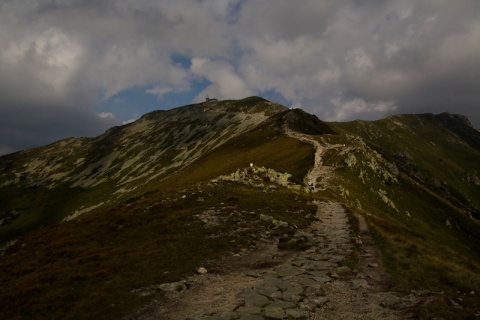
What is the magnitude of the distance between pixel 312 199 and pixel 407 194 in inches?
1771

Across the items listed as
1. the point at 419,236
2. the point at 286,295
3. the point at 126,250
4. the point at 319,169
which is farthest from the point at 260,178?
the point at 286,295

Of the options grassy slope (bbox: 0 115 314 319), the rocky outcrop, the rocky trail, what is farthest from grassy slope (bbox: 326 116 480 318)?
the rocky outcrop

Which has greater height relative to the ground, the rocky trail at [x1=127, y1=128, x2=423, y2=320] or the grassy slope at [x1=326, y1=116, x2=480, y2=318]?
the rocky trail at [x1=127, y1=128, x2=423, y2=320]

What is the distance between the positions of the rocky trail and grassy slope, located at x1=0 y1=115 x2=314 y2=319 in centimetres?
152

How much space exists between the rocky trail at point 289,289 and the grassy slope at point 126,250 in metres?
1.52

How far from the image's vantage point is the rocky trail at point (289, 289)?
15203 millimetres

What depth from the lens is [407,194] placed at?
8538cm

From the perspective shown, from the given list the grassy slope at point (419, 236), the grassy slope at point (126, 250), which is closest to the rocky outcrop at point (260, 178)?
the grassy slope at point (126, 250)

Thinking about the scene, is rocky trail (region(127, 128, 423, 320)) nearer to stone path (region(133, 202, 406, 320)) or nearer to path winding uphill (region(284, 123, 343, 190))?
stone path (region(133, 202, 406, 320))

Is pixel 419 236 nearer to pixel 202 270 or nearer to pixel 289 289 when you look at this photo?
pixel 289 289

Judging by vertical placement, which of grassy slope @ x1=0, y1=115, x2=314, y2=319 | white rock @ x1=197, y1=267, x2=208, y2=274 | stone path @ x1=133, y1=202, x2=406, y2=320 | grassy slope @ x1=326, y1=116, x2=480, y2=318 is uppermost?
grassy slope @ x1=0, y1=115, x2=314, y2=319

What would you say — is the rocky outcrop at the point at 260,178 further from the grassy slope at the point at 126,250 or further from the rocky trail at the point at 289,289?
the rocky trail at the point at 289,289

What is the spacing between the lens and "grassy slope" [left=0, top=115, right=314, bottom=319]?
18219mm

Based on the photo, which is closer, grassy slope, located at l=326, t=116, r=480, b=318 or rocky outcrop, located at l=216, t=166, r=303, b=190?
grassy slope, located at l=326, t=116, r=480, b=318
